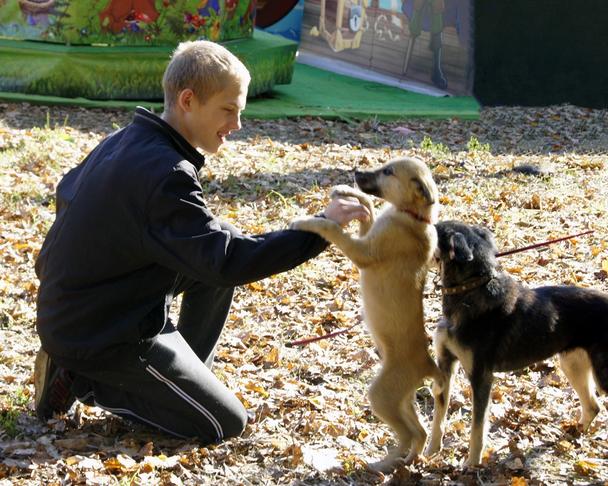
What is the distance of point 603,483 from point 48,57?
35.5 ft

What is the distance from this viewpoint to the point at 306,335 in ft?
20.4

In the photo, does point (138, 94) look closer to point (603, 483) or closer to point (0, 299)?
point (0, 299)

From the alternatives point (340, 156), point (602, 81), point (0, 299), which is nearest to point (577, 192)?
point (340, 156)

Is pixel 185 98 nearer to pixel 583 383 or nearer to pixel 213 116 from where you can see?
pixel 213 116

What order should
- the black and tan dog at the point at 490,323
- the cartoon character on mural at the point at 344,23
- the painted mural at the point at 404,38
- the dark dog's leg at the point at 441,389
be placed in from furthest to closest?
1. the cartoon character on mural at the point at 344,23
2. the painted mural at the point at 404,38
3. the dark dog's leg at the point at 441,389
4. the black and tan dog at the point at 490,323

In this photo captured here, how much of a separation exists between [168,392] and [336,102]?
439 inches

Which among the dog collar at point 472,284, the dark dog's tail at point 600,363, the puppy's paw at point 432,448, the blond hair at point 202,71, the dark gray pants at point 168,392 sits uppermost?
the blond hair at point 202,71

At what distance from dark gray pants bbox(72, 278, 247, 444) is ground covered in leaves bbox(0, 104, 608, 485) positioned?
11cm

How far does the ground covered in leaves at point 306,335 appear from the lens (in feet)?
14.8

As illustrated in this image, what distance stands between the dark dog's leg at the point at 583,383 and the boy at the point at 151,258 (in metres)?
1.52

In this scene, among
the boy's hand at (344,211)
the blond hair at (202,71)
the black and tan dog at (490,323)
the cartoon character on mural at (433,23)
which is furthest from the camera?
the cartoon character on mural at (433,23)

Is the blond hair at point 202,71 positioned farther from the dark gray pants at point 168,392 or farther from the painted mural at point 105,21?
the painted mural at point 105,21

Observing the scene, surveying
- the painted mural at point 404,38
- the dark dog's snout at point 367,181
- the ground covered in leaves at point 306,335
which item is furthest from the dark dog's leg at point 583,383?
the painted mural at point 404,38

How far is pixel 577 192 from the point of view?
9836mm
